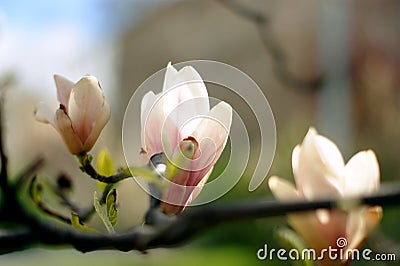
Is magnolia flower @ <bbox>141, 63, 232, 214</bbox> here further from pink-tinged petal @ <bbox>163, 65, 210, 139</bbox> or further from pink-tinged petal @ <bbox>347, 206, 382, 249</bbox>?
pink-tinged petal @ <bbox>347, 206, 382, 249</bbox>

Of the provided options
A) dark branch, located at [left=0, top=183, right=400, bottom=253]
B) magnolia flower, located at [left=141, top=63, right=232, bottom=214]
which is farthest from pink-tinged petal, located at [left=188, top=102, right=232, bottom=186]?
dark branch, located at [left=0, top=183, right=400, bottom=253]

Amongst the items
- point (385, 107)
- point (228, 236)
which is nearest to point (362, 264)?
point (385, 107)

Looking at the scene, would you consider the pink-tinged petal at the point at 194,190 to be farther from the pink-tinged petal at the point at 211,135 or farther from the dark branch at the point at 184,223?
the dark branch at the point at 184,223

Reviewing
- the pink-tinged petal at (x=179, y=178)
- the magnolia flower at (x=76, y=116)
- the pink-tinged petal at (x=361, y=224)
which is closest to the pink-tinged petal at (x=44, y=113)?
the magnolia flower at (x=76, y=116)

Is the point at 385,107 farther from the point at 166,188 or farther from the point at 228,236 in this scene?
the point at 166,188

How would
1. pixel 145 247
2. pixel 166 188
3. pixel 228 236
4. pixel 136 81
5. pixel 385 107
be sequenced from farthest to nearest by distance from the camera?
pixel 136 81, pixel 228 236, pixel 385 107, pixel 166 188, pixel 145 247

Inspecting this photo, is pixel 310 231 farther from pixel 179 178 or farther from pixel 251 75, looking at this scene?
pixel 251 75

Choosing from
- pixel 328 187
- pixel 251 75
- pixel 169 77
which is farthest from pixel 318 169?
pixel 251 75

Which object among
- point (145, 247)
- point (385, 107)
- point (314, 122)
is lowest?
point (145, 247)
